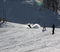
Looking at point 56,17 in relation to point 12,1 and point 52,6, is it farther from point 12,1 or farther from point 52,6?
point 12,1

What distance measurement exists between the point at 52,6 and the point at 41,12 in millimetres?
8259

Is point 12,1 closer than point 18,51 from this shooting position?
No

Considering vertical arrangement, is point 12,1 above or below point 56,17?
above

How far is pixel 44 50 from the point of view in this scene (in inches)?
536

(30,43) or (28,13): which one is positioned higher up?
(30,43)

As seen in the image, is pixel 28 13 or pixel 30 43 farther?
pixel 28 13

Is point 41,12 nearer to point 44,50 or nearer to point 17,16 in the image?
point 17,16

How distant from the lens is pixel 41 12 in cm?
5806

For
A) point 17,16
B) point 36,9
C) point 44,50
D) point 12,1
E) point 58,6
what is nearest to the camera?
point 44,50

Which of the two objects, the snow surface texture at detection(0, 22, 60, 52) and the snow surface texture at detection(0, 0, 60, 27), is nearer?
the snow surface texture at detection(0, 22, 60, 52)

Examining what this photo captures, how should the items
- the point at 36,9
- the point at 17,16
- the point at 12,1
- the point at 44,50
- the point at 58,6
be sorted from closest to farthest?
1. the point at 44,50
2. the point at 17,16
3. the point at 36,9
4. the point at 12,1
5. the point at 58,6

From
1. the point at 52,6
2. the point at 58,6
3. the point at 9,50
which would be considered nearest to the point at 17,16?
the point at 52,6

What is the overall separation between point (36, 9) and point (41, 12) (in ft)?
6.61

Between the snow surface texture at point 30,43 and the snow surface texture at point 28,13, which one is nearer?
the snow surface texture at point 30,43
